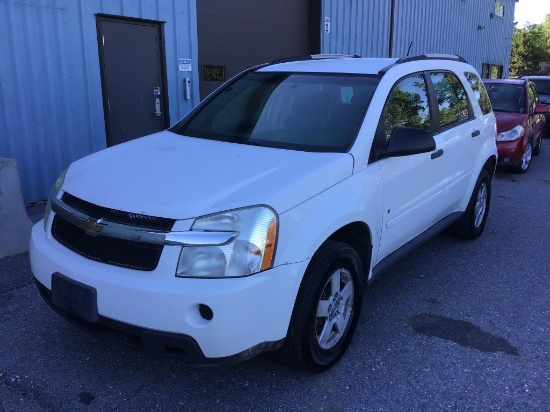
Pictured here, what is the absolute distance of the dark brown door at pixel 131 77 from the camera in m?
6.59

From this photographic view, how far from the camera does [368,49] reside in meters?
12.0

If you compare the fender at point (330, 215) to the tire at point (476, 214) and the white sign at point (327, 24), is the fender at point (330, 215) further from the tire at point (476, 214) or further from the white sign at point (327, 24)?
the white sign at point (327, 24)

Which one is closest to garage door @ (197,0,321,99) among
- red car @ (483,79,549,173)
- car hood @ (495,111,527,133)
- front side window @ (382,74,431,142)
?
red car @ (483,79,549,173)

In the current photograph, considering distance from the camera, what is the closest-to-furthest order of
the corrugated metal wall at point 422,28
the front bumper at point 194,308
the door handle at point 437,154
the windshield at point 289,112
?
1. the front bumper at point 194,308
2. the windshield at point 289,112
3. the door handle at point 437,154
4. the corrugated metal wall at point 422,28

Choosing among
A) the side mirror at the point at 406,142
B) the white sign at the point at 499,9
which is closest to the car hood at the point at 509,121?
the side mirror at the point at 406,142

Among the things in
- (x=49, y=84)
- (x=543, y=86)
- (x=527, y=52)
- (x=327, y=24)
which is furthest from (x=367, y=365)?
(x=527, y=52)

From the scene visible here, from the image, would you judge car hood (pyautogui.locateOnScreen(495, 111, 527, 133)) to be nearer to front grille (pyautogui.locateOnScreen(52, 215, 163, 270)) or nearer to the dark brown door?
the dark brown door

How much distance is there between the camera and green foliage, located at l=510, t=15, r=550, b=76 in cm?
4150

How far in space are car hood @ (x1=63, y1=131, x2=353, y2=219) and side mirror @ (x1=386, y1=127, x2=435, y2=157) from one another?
1.20 ft

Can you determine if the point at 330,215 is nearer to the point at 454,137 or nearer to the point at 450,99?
the point at 454,137

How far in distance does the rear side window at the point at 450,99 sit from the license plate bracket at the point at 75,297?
2955 mm

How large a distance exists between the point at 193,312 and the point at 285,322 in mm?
459

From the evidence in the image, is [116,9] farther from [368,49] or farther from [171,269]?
[368,49]

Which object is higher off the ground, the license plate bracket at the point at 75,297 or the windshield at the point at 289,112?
the windshield at the point at 289,112
